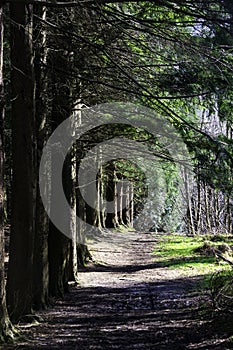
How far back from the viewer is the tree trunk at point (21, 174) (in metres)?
10.1

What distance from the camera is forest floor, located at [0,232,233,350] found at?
27.5 feet

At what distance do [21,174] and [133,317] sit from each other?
3252 millimetres

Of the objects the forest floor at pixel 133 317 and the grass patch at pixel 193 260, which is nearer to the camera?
the forest floor at pixel 133 317

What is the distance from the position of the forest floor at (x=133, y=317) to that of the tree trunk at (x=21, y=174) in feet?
2.08

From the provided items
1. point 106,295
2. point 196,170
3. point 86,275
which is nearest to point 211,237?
point 86,275

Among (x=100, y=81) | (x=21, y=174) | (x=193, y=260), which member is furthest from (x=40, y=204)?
(x=193, y=260)

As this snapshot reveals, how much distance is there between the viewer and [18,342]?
27.9 ft

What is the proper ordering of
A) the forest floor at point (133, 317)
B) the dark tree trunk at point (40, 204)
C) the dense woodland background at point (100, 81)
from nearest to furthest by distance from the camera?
the forest floor at point (133, 317), the dense woodland background at point (100, 81), the dark tree trunk at point (40, 204)

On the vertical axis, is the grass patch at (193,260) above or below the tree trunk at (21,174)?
below

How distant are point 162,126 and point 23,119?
3.82 m

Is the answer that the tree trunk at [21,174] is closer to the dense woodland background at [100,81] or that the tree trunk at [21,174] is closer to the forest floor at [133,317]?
the dense woodland background at [100,81]

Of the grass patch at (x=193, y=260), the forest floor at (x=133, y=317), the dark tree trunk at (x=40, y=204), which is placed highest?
the dark tree trunk at (x=40, y=204)

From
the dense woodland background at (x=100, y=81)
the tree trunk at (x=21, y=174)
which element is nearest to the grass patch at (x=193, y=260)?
the dense woodland background at (x=100, y=81)

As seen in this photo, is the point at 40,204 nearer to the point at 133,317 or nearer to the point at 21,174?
the point at 21,174
